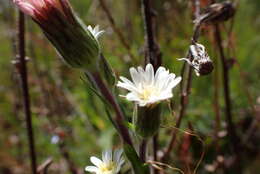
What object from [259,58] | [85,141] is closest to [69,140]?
[85,141]

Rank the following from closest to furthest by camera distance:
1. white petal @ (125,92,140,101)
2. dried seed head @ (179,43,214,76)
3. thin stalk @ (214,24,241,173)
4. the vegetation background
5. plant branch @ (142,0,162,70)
Answer: 1. white petal @ (125,92,140,101)
2. dried seed head @ (179,43,214,76)
3. plant branch @ (142,0,162,70)
4. thin stalk @ (214,24,241,173)
5. the vegetation background

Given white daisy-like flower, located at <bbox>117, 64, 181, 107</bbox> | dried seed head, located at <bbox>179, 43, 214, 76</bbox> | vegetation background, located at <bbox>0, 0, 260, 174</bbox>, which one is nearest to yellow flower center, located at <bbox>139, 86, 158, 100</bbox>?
white daisy-like flower, located at <bbox>117, 64, 181, 107</bbox>

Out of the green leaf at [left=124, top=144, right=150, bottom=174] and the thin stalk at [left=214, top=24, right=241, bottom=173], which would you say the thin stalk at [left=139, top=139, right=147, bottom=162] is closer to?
the green leaf at [left=124, top=144, right=150, bottom=174]

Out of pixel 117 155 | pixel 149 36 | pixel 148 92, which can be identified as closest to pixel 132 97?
pixel 148 92

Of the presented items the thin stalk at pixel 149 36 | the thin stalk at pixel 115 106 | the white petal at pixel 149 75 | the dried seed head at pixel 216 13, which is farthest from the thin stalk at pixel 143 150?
the dried seed head at pixel 216 13

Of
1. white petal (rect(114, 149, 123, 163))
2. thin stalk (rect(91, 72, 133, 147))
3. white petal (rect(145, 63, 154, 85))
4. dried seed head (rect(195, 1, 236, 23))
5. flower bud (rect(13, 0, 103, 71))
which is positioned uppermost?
dried seed head (rect(195, 1, 236, 23))

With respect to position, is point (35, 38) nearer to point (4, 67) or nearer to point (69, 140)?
point (4, 67)
